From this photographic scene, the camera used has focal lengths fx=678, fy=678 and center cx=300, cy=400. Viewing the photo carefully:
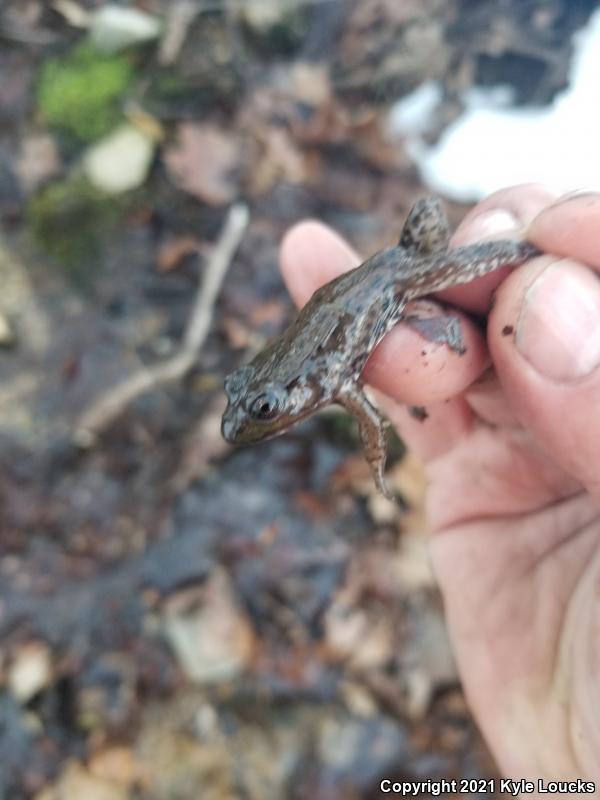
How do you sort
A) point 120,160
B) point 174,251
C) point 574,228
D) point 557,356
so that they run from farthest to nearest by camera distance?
point 120,160, point 174,251, point 574,228, point 557,356

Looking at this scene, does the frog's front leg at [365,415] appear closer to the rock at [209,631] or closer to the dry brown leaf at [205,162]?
the rock at [209,631]

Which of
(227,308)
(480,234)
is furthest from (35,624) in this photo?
(480,234)

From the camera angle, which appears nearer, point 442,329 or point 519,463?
point 442,329

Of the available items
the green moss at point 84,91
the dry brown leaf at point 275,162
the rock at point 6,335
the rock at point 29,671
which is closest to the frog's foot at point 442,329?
the rock at point 29,671

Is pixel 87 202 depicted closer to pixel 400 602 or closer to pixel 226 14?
pixel 226 14

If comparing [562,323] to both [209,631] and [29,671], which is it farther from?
[29,671]

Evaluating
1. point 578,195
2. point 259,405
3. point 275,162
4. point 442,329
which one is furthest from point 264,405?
point 275,162

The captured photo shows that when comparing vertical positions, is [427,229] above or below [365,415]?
above
